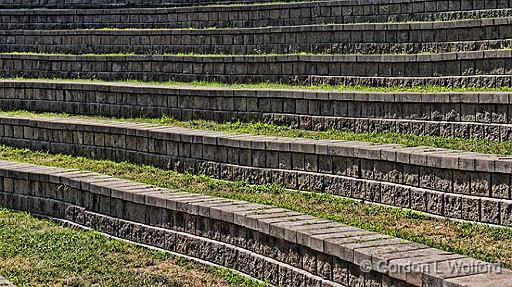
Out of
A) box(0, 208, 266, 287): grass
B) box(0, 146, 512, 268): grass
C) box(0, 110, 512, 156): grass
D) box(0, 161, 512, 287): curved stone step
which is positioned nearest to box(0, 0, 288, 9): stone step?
box(0, 110, 512, 156): grass

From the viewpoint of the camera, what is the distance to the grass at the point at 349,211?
699cm

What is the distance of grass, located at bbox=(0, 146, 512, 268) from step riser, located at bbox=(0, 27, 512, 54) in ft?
11.4

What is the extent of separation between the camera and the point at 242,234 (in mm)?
8023

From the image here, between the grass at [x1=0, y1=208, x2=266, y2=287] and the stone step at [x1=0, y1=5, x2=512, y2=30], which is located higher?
the stone step at [x1=0, y1=5, x2=512, y2=30]

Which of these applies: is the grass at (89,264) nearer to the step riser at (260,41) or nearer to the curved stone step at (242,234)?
the curved stone step at (242,234)

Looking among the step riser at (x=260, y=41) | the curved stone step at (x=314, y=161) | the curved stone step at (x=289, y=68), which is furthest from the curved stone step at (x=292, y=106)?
the step riser at (x=260, y=41)

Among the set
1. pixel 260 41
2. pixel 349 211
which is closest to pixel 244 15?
pixel 260 41

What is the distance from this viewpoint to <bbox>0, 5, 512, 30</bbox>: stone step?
13.6 metres

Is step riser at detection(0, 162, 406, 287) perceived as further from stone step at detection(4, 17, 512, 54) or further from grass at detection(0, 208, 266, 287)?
stone step at detection(4, 17, 512, 54)

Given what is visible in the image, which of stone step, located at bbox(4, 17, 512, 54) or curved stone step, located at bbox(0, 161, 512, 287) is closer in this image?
curved stone step, located at bbox(0, 161, 512, 287)

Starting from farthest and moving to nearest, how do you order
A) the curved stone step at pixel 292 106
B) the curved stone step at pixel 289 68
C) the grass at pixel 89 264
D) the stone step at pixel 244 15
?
1. the stone step at pixel 244 15
2. the curved stone step at pixel 289 68
3. the curved stone step at pixel 292 106
4. the grass at pixel 89 264

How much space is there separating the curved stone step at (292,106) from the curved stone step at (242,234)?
216 centimetres

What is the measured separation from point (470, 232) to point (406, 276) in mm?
1632

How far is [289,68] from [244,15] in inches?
123
